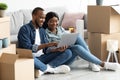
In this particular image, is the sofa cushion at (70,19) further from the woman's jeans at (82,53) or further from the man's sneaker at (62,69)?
the man's sneaker at (62,69)

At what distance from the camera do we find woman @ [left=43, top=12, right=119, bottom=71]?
12.7ft

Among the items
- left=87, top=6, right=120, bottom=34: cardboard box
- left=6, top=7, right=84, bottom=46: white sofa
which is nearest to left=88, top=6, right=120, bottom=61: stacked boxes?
left=87, top=6, right=120, bottom=34: cardboard box

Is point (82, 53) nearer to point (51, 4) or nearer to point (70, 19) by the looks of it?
point (70, 19)

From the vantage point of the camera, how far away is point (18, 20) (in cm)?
455

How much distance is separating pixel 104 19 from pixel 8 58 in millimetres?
1870

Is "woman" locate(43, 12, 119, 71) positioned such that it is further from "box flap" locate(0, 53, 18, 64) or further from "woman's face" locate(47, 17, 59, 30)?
"box flap" locate(0, 53, 18, 64)

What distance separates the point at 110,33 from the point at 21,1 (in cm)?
159

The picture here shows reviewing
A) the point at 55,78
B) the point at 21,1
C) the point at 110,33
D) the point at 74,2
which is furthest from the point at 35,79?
the point at 74,2

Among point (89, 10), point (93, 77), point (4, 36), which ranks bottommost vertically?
point (93, 77)

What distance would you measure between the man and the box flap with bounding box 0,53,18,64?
0.46 metres

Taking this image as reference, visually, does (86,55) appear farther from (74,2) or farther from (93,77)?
(74,2)

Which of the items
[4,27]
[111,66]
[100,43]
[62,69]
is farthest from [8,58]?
[100,43]

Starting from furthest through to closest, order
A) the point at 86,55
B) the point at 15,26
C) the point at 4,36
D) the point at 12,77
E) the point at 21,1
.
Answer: the point at 21,1
the point at 15,26
the point at 86,55
the point at 4,36
the point at 12,77

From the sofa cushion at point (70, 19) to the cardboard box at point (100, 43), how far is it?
2.21 ft
